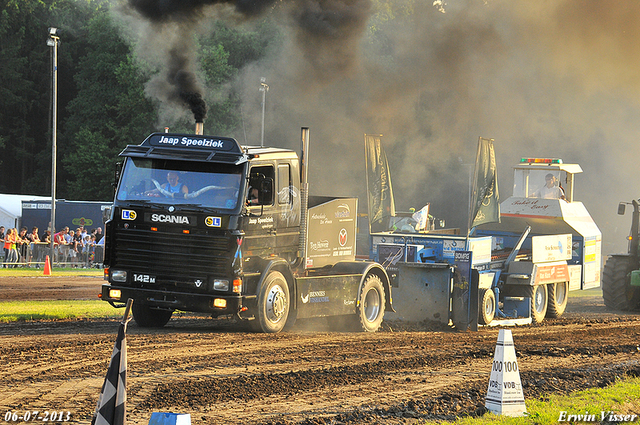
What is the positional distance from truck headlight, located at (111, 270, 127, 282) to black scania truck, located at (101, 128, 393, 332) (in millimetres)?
15

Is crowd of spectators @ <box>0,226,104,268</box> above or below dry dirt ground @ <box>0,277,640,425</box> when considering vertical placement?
above

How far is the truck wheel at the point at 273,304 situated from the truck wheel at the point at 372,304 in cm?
177

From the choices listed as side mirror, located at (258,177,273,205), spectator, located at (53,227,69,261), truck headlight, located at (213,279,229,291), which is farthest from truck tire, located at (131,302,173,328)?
spectator, located at (53,227,69,261)

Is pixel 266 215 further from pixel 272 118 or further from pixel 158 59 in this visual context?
pixel 272 118

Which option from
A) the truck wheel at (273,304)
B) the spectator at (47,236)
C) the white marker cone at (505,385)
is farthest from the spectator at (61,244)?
the white marker cone at (505,385)

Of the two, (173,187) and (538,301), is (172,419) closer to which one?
(173,187)

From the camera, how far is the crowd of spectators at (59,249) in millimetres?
28203

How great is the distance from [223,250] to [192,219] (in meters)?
0.65

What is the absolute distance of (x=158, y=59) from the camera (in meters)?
17.0

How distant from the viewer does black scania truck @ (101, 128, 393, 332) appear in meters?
11.3

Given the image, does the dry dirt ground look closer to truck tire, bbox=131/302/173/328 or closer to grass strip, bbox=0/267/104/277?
truck tire, bbox=131/302/173/328

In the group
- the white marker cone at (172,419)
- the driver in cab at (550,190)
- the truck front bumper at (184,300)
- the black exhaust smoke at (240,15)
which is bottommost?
the white marker cone at (172,419)

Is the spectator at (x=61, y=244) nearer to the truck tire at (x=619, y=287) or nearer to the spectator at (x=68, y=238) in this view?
the spectator at (x=68, y=238)

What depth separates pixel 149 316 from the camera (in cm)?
1283
